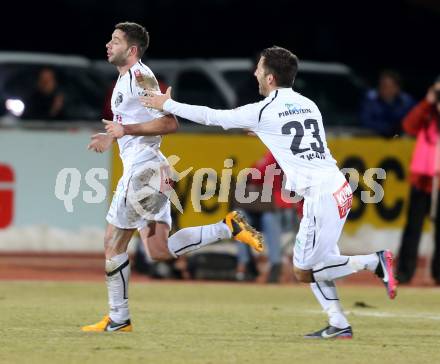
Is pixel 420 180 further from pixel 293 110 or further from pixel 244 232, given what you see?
pixel 293 110

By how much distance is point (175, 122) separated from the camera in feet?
37.2

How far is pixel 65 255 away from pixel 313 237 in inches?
335

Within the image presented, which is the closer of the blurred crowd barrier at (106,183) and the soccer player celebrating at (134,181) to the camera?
the soccer player celebrating at (134,181)

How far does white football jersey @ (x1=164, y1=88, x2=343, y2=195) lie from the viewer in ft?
36.4

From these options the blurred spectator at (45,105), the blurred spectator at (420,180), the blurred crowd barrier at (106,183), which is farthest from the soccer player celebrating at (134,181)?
the blurred spectator at (45,105)

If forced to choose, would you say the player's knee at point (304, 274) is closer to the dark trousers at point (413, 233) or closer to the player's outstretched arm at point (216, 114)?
the player's outstretched arm at point (216, 114)

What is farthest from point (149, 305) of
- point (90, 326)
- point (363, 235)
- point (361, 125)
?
point (361, 125)

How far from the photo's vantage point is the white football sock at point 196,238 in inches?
467

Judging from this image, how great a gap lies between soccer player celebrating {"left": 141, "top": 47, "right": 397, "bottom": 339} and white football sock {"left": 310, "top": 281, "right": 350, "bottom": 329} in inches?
0.4

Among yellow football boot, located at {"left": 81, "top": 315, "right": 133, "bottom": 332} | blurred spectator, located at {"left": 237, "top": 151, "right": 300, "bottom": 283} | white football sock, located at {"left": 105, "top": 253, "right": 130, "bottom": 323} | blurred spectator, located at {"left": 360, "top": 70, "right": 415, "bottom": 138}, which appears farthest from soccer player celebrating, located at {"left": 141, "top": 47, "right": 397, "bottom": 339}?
blurred spectator, located at {"left": 360, "top": 70, "right": 415, "bottom": 138}

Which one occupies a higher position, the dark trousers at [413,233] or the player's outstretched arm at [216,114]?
the player's outstretched arm at [216,114]

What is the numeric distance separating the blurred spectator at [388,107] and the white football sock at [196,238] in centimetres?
763

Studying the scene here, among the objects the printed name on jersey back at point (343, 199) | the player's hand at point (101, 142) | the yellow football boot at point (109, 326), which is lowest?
the yellow football boot at point (109, 326)

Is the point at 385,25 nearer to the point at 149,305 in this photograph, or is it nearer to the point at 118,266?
the point at 149,305
